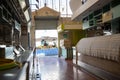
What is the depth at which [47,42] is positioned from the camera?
687 inches

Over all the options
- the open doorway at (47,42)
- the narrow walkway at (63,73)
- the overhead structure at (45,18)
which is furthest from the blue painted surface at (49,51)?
the narrow walkway at (63,73)

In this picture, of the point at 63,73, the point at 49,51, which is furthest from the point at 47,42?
the point at 63,73

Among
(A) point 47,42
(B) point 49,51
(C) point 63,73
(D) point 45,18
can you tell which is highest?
(D) point 45,18

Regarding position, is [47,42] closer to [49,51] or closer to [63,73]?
[49,51]

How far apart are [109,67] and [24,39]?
9.52m

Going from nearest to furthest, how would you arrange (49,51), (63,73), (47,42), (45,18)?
(63,73)
(49,51)
(45,18)
(47,42)

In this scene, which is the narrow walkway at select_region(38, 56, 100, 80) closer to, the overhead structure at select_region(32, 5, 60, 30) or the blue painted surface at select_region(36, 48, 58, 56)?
the blue painted surface at select_region(36, 48, 58, 56)

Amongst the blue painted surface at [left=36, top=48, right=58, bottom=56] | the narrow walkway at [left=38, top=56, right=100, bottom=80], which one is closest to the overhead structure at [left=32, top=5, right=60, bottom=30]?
the blue painted surface at [left=36, top=48, right=58, bottom=56]

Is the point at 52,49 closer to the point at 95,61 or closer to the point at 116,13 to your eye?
the point at 95,61

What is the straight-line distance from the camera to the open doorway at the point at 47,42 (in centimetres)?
1515

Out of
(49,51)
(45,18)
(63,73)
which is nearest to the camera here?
(63,73)

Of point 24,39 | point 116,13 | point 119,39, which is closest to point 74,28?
point 24,39

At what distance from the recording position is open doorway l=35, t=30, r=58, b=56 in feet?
49.7

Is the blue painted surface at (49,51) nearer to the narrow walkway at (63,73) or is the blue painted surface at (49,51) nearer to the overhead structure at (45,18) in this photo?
the overhead structure at (45,18)
